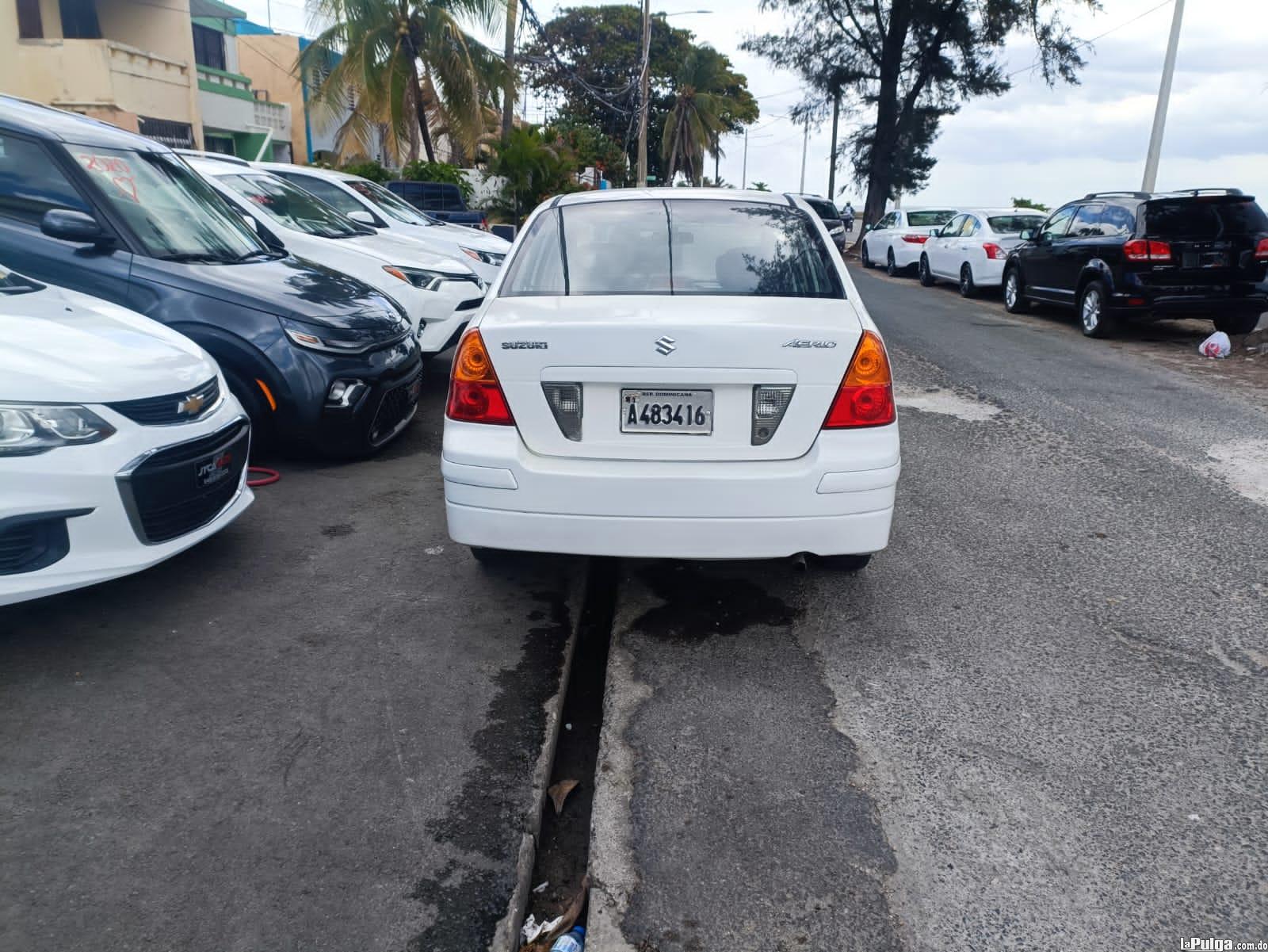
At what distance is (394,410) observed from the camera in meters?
6.36

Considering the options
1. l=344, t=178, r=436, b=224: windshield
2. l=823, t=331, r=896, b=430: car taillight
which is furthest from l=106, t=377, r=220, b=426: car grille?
l=344, t=178, r=436, b=224: windshield

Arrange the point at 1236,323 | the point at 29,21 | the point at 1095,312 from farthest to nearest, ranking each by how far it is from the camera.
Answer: the point at 29,21 → the point at 1095,312 → the point at 1236,323

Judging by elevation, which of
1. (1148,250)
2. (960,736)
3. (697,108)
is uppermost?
(697,108)

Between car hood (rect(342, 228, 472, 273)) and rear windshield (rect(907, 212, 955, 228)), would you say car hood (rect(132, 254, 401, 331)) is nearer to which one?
car hood (rect(342, 228, 472, 273))

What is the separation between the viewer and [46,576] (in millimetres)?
3512

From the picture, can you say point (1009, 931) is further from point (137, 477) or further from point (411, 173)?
point (411, 173)

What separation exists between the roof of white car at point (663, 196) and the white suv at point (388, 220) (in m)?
4.90

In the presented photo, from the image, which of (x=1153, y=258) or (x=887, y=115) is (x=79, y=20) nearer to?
(x=887, y=115)

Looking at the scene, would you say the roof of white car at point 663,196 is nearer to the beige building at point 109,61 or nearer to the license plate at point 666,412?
the license plate at point 666,412

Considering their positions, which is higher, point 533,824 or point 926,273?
point 926,273

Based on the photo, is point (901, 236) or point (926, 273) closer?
point (926, 273)

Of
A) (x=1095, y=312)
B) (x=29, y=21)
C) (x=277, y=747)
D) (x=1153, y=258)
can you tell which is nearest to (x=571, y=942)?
(x=277, y=747)

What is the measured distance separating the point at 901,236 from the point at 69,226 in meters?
19.3

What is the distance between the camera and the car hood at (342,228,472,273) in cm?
842
